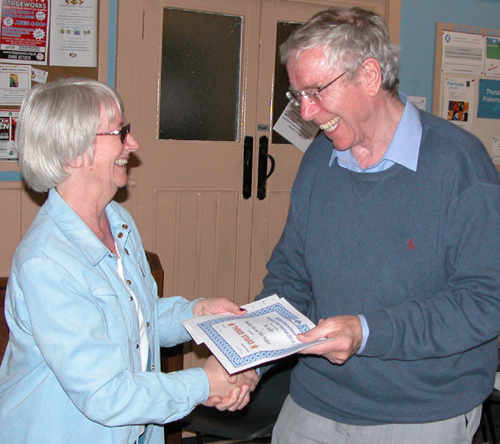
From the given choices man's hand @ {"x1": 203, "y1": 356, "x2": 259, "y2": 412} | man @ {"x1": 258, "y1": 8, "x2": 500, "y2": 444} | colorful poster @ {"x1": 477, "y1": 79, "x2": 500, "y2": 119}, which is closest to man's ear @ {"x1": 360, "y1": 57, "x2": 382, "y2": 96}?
man @ {"x1": 258, "y1": 8, "x2": 500, "y2": 444}

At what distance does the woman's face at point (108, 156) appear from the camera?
1.54m

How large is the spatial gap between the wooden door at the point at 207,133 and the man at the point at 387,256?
74.4 inches

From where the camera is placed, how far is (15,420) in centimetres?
143

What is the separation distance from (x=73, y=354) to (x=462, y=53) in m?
3.73

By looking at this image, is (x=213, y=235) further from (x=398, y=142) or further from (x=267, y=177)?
(x=398, y=142)

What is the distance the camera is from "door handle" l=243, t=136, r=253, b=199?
12.0 ft

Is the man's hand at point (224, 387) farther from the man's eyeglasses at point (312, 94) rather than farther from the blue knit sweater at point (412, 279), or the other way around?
the man's eyeglasses at point (312, 94)

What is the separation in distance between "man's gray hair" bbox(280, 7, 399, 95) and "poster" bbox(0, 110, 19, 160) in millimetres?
2126

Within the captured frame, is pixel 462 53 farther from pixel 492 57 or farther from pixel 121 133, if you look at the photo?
pixel 121 133

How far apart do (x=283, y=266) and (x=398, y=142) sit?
57cm

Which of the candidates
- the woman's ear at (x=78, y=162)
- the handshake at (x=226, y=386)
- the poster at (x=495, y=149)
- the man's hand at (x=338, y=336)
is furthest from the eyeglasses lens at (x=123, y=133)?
the poster at (x=495, y=149)

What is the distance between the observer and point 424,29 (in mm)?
3980

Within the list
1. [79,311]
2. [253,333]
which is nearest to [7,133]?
[79,311]

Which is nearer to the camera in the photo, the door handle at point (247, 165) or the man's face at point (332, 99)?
the man's face at point (332, 99)
